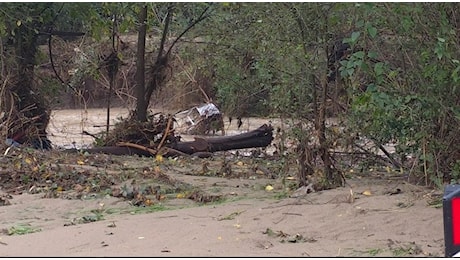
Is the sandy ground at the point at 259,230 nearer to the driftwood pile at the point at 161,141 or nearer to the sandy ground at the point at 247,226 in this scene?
the sandy ground at the point at 247,226

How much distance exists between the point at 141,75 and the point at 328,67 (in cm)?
707

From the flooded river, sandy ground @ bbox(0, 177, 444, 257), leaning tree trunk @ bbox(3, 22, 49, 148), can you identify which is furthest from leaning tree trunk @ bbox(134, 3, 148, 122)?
sandy ground @ bbox(0, 177, 444, 257)

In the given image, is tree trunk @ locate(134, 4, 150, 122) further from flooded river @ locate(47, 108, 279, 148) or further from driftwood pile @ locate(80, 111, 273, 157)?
flooded river @ locate(47, 108, 279, 148)

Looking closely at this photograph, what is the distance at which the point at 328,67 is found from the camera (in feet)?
27.4

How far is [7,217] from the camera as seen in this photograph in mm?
7191

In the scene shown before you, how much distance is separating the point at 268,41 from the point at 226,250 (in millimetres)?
4754

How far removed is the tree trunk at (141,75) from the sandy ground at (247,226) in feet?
20.8

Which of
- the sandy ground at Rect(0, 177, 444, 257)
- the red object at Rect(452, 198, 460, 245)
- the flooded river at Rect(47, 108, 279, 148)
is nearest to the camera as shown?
the red object at Rect(452, 198, 460, 245)

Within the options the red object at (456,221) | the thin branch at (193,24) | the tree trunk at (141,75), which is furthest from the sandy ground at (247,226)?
the thin branch at (193,24)

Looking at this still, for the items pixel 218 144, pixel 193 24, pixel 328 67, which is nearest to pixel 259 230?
pixel 328 67

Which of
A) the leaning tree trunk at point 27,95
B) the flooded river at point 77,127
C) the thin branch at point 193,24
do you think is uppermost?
the thin branch at point 193,24

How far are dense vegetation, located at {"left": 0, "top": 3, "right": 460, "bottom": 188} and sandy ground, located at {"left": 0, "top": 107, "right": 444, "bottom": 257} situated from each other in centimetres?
62

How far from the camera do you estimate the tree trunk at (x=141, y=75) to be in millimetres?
14367

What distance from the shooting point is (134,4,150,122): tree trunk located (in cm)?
1437
